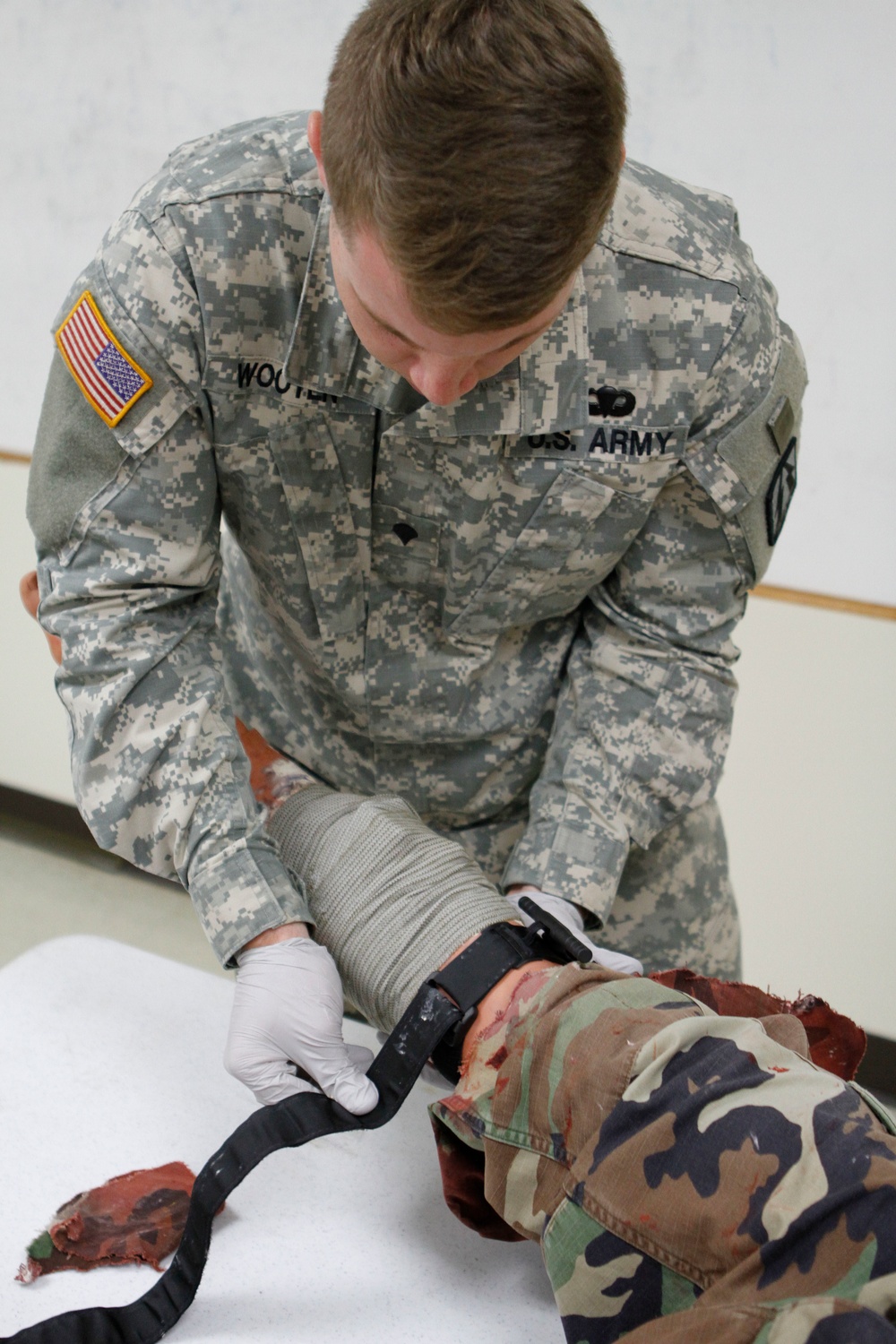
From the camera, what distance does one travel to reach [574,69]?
74 centimetres

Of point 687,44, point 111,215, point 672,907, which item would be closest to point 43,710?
point 111,215

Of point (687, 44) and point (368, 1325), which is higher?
point (687, 44)

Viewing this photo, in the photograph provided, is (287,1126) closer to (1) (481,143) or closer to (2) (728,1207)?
(2) (728,1207)

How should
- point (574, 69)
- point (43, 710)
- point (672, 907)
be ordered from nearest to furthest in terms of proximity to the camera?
1. point (574, 69)
2. point (672, 907)
3. point (43, 710)

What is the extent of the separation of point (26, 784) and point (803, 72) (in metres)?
2.32

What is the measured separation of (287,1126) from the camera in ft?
3.13

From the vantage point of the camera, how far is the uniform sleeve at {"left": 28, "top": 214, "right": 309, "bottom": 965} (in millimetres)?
1035

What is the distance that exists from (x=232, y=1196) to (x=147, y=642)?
545 millimetres

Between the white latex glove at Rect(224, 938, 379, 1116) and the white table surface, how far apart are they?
14cm

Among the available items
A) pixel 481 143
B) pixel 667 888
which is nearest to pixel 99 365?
pixel 481 143

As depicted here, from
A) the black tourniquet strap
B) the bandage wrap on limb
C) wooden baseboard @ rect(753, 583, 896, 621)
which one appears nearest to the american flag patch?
the bandage wrap on limb

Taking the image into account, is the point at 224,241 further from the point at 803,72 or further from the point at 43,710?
the point at 43,710

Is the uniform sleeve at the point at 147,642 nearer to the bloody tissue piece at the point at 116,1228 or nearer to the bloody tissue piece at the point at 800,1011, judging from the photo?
the bloody tissue piece at the point at 116,1228

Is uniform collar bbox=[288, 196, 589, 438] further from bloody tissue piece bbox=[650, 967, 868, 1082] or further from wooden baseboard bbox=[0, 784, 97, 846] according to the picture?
wooden baseboard bbox=[0, 784, 97, 846]
